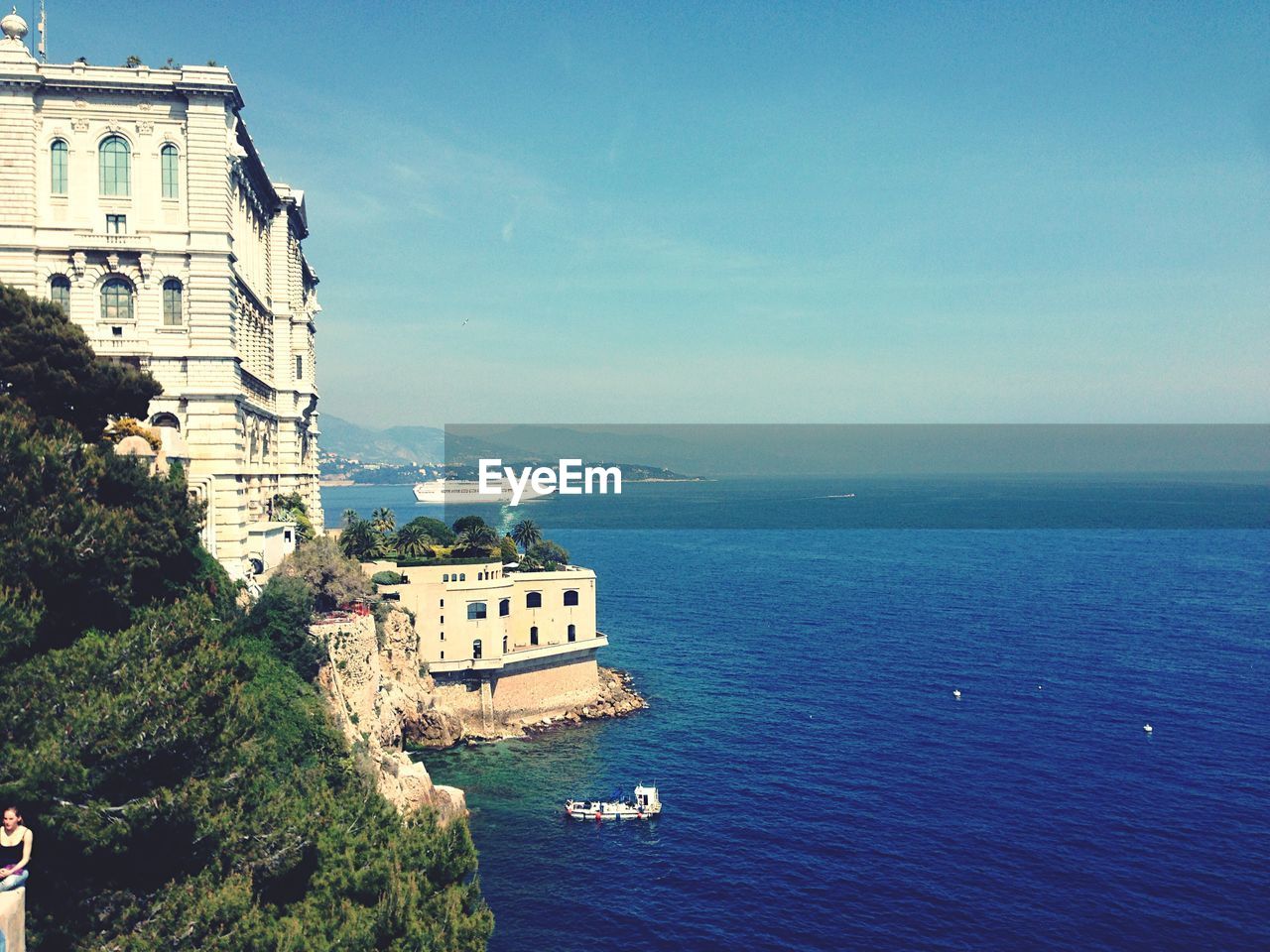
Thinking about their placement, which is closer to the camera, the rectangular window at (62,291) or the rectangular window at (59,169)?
the rectangular window at (59,169)

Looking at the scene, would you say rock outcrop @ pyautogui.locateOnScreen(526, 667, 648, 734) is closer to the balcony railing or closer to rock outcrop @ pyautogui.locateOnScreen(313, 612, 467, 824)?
rock outcrop @ pyautogui.locateOnScreen(313, 612, 467, 824)

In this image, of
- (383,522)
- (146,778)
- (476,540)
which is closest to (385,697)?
(476,540)

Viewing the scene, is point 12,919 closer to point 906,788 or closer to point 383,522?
point 906,788

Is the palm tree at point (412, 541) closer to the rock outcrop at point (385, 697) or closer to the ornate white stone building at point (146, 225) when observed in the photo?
the rock outcrop at point (385, 697)

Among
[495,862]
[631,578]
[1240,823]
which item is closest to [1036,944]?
[1240,823]

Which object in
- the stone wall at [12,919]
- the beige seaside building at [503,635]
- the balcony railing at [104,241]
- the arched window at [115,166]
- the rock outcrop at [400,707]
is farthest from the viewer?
the beige seaside building at [503,635]

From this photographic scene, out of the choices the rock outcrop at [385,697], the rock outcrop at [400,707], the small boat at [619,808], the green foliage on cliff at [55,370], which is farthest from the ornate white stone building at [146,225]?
the small boat at [619,808]
